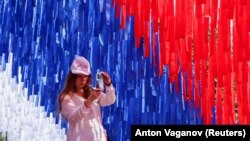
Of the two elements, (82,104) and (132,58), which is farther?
(132,58)

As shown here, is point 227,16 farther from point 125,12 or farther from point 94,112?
point 94,112

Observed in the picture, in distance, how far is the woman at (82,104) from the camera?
1.95m

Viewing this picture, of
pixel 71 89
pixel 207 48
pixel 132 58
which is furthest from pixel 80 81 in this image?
pixel 207 48

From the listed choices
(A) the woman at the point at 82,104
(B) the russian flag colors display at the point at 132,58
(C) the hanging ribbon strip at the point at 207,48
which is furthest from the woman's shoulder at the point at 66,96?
(C) the hanging ribbon strip at the point at 207,48

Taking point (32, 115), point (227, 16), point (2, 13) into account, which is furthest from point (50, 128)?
point (227, 16)

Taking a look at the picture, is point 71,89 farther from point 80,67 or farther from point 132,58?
point 132,58

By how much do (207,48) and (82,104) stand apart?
61 centimetres

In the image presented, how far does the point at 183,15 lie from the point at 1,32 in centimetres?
79

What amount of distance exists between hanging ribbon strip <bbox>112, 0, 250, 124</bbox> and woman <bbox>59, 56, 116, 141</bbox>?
1.10 feet

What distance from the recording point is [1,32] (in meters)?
2.36

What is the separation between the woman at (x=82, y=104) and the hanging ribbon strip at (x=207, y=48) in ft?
1.10

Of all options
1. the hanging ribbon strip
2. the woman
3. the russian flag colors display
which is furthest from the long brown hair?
the hanging ribbon strip

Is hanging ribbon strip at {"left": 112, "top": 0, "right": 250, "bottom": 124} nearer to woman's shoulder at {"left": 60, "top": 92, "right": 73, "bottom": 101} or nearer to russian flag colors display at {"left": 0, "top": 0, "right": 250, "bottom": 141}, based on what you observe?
russian flag colors display at {"left": 0, "top": 0, "right": 250, "bottom": 141}

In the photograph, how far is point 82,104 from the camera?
6.42 feet
